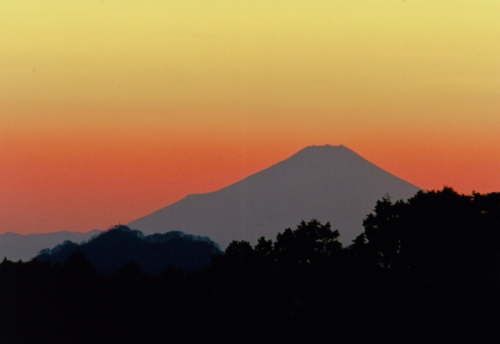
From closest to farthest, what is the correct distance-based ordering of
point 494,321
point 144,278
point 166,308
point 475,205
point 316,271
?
1. point 494,321
2. point 475,205
3. point 316,271
4. point 166,308
5. point 144,278

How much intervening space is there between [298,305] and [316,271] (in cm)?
274

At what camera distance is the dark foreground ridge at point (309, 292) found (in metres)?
46.3

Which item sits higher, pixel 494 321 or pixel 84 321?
pixel 84 321

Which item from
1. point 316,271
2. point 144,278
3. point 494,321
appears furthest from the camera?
point 144,278

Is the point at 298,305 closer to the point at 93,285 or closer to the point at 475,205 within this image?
the point at 475,205

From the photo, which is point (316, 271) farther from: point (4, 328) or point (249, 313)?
point (4, 328)

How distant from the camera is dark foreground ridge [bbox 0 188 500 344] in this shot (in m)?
46.3

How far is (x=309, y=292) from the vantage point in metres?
54.4

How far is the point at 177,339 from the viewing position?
58750 millimetres

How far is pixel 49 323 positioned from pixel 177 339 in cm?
1241

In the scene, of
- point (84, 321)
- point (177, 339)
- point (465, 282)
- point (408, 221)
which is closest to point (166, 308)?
point (177, 339)

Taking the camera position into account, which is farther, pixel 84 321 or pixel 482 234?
pixel 84 321

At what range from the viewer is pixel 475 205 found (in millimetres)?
48938

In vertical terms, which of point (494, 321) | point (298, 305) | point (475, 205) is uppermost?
point (475, 205)
